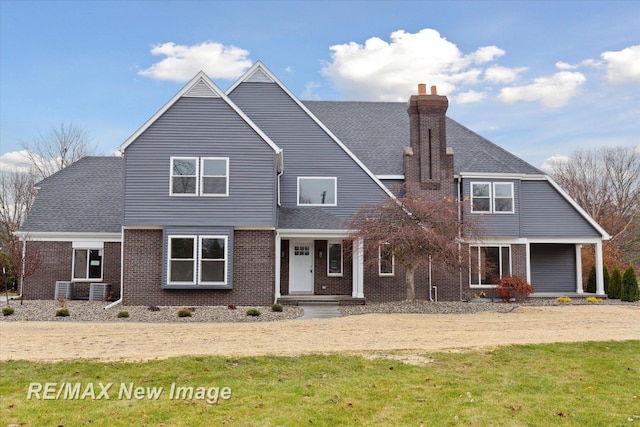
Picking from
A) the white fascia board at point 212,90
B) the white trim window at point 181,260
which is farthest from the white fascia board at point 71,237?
the white fascia board at point 212,90

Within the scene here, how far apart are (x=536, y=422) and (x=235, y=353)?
5.85 m

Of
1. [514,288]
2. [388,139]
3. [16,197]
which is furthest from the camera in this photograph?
[16,197]

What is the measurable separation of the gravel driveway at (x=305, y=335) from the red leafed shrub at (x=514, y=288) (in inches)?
172

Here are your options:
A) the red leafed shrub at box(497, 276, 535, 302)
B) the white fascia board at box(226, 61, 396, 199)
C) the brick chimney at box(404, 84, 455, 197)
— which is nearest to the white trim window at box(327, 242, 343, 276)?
the white fascia board at box(226, 61, 396, 199)

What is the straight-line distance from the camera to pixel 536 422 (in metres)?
6.85

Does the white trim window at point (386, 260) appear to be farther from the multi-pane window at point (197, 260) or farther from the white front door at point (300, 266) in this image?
the multi-pane window at point (197, 260)

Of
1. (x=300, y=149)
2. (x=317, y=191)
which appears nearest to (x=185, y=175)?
(x=300, y=149)

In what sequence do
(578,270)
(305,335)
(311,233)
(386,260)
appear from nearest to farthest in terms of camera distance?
(305,335) → (386,260) → (311,233) → (578,270)

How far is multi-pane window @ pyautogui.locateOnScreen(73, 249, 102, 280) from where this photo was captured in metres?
22.7

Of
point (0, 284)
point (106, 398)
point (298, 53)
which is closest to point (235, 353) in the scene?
point (106, 398)

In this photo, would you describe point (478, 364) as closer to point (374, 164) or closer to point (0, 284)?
point (374, 164)

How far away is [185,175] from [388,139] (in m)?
10.3

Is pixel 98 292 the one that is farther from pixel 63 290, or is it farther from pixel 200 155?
pixel 200 155

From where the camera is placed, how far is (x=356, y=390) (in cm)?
806
